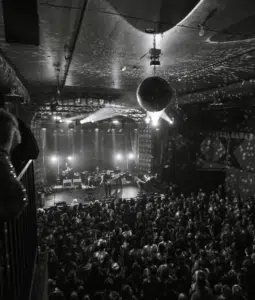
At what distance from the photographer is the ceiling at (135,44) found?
11.3 feet

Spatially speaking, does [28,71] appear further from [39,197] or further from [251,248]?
[39,197]

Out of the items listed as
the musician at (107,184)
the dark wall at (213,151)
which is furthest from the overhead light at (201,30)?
the musician at (107,184)

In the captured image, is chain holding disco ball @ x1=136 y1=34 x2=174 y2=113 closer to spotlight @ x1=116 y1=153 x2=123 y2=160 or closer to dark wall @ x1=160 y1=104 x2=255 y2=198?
dark wall @ x1=160 y1=104 x2=255 y2=198

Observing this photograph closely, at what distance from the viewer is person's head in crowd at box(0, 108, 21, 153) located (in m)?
1.22

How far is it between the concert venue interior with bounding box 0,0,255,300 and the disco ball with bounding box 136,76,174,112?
17 mm

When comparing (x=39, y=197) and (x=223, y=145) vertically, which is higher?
(x=223, y=145)

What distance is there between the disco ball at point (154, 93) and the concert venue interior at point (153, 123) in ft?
0.05

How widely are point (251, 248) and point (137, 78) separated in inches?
245

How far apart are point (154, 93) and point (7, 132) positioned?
9.53ft

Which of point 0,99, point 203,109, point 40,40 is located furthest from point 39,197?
point 0,99

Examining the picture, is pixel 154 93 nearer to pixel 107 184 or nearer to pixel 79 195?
pixel 107 184

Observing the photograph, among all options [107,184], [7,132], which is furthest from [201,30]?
[107,184]

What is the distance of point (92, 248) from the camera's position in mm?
6582

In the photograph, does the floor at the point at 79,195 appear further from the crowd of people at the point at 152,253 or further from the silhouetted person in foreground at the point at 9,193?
the silhouetted person in foreground at the point at 9,193
